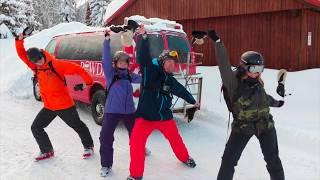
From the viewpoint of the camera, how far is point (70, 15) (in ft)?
151

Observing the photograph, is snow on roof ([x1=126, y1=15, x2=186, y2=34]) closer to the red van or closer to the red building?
the red van

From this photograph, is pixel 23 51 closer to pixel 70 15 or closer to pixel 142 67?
pixel 142 67

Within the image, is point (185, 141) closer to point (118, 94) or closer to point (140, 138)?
point (118, 94)

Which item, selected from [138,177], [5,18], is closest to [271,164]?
[138,177]

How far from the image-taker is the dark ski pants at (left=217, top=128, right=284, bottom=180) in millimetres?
4285

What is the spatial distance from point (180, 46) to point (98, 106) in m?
2.03

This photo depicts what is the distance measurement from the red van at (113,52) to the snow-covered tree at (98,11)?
108 ft

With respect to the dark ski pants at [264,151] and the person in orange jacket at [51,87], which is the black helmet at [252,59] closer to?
the dark ski pants at [264,151]

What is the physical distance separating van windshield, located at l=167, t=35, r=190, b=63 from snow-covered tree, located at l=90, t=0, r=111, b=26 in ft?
112

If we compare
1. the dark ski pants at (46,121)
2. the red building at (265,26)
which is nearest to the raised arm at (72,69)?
the dark ski pants at (46,121)

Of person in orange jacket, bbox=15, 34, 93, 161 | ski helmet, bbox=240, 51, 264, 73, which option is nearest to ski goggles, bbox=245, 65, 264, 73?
ski helmet, bbox=240, 51, 264, 73

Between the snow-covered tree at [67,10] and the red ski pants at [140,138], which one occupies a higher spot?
the snow-covered tree at [67,10]

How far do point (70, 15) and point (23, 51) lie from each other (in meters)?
41.5

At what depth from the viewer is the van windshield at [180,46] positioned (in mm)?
7934
